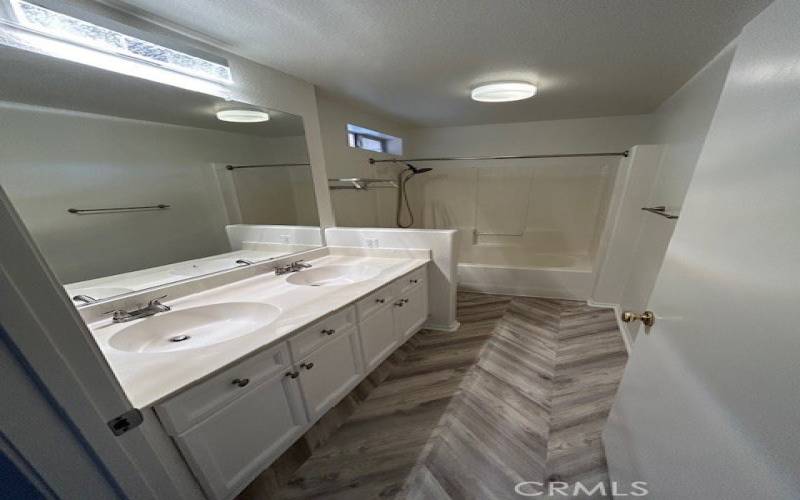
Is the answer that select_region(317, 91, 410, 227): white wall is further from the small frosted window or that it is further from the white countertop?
the white countertop

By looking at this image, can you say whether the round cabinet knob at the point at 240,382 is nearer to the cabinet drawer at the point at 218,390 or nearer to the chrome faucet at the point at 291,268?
the cabinet drawer at the point at 218,390

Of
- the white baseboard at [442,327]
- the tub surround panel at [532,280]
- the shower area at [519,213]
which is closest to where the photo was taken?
the white baseboard at [442,327]

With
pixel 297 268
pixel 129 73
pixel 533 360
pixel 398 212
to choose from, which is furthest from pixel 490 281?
pixel 129 73

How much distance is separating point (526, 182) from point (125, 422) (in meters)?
3.74

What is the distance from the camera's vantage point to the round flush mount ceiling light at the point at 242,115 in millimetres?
1376

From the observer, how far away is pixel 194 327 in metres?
1.17

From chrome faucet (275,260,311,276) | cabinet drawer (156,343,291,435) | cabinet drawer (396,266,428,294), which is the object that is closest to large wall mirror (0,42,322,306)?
chrome faucet (275,260,311,276)

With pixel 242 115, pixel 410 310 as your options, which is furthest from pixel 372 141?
pixel 410 310

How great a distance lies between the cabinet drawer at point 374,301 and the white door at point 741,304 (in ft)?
3.98

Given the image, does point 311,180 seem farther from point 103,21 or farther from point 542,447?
point 542,447

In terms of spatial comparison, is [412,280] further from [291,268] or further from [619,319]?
[619,319]

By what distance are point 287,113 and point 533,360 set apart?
A: 8.20 ft

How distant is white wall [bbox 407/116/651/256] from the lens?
2.94 meters

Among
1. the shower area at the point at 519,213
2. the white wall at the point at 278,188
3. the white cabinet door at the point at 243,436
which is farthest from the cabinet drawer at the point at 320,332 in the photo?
the shower area at the point at 519,213
